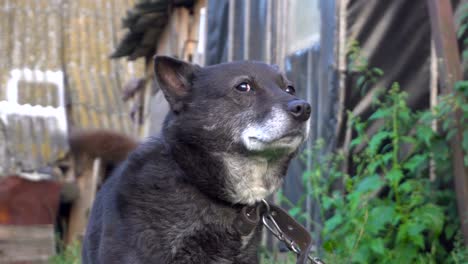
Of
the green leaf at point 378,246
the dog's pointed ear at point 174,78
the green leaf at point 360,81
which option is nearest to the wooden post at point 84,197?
the green leaf at point 360,81

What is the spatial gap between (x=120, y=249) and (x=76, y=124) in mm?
11652

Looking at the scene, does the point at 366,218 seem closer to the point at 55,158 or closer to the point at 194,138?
the point at 194,138

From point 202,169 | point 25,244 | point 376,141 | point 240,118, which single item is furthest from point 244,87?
point 25,244

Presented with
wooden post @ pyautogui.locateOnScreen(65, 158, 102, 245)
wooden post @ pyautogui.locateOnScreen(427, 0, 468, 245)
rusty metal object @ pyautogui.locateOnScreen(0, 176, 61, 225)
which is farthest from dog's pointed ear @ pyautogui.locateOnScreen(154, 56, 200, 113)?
wooden post @ pyautogui.locateOnScreen(65, 158, 102, 245)

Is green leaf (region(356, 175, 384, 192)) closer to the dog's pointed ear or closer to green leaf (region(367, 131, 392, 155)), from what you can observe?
green leaf (region(367, 131, 392, 155))

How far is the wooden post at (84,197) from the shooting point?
38.7 ft

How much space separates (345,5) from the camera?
17.5ft

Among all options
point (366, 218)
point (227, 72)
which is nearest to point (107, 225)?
point (227, 72)

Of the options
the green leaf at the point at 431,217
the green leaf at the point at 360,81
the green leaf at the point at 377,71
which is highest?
the green leaf at the point at 377,71

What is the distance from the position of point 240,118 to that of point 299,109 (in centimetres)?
31

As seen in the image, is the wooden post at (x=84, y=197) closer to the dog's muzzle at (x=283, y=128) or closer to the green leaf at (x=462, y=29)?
the green leaf at (x=462, y=29)

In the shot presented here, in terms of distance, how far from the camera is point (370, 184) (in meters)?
4.34

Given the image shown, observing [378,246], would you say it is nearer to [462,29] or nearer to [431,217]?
[431,217]

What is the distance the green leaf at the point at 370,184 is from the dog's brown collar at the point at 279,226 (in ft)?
3.62
